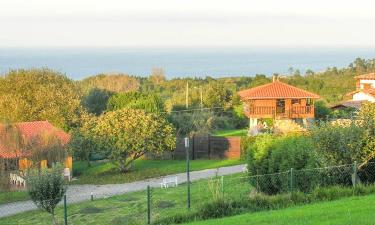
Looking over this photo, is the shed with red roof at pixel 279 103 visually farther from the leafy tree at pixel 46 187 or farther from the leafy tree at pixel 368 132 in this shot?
the leafy tree at pixel 46 187

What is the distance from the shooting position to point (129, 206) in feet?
67.7

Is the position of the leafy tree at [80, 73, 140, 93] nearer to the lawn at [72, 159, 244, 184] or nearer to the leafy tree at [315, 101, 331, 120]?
the leafy tree at [315, 101, 331, 120]

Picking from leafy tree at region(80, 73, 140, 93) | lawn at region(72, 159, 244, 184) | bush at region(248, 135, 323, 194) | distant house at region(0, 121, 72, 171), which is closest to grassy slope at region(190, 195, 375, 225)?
→ bush at region(248, 135, 323, 194)

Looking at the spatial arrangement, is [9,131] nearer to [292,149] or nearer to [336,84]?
[292,149]

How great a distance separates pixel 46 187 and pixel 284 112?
32027 millimetres

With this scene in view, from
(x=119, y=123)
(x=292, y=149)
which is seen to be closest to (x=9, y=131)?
(x=119, y=123)

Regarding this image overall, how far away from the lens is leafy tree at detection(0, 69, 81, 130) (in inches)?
1640

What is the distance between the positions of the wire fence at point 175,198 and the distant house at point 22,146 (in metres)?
5.51

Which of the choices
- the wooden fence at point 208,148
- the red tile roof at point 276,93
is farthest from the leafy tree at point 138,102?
the red tile roof at point 276,93

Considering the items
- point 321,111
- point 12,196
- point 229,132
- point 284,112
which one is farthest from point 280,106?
point 12,196

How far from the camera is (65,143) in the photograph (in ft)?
110

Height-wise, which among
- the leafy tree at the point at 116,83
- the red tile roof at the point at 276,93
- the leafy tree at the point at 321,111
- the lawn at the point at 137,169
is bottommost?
the lawn at the point at 137,169

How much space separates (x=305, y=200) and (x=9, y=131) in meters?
20.3

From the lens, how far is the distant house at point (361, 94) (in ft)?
166
